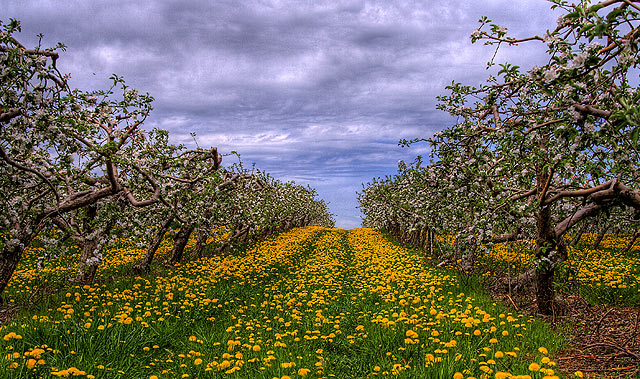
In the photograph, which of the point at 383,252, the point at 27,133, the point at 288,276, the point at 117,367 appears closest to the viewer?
the point at 117,367

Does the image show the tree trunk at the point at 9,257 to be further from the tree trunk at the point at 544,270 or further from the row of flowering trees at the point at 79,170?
the tree trunk at the point at 544,270

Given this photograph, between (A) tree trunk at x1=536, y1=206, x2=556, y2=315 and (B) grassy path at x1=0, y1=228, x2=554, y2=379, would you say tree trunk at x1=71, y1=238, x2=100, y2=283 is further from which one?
(A) tree trunk at x1=536, y1=206, x2=556, y2=315

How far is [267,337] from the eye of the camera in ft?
23.0

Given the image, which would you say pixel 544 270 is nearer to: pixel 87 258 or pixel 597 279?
pixel 597 279

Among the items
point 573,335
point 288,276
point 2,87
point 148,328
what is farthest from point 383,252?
point 2,87

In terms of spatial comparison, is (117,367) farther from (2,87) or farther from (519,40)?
(519,40)

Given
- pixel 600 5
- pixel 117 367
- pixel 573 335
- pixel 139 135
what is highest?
pixel 139 135

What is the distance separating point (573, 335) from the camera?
701 cm

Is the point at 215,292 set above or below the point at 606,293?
above

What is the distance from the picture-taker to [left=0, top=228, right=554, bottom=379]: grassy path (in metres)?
5.09

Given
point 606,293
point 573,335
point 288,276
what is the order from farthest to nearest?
point 288,276 → point 606,293 → point 573,335

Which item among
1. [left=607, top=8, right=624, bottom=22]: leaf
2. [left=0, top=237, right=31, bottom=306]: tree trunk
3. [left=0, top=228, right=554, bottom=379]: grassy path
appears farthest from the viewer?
[left=0, top=237, right=31, bottom=306]: tree trunk

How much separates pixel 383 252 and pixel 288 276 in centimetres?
820

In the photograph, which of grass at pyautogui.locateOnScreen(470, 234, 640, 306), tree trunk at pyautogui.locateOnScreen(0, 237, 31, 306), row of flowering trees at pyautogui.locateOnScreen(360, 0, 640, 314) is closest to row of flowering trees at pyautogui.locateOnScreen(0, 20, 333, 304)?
tree trunk at pyautogui.locateOnScreen(0, 237, 31, 306)
